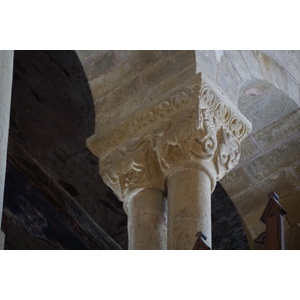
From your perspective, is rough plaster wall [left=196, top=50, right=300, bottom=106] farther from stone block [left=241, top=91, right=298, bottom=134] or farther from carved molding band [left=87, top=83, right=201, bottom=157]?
carved molding band [left=87, top=83, right=201, bottom=157]

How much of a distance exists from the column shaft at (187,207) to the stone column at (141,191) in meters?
0.17

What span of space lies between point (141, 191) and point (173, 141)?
34cm

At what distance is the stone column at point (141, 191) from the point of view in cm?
657

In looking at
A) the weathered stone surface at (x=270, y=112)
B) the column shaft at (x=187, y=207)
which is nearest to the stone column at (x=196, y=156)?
the column shaft at (x=187, y=207)

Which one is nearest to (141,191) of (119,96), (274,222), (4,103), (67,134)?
(119,96)

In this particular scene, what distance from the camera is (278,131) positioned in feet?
25.6

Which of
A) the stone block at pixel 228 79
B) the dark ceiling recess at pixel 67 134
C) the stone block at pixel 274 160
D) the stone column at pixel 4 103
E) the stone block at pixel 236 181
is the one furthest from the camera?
the dark ceiling recess at pixel 67 134

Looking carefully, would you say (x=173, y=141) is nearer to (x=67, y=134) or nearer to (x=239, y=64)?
(x=239, y=64)

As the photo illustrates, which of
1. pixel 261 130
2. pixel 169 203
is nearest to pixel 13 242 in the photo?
pixel 261 130

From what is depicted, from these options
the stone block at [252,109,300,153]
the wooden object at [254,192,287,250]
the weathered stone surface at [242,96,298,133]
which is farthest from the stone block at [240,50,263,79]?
the wooden object at [254,192,287,250]

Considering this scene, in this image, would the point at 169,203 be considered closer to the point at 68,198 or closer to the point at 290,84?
the point at 290,84

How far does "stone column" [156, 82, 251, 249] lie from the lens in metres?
6.28

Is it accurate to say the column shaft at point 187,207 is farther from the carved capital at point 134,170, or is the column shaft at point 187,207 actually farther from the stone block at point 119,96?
the stone block at point 119,96

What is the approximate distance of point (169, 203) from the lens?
6.43 meters
